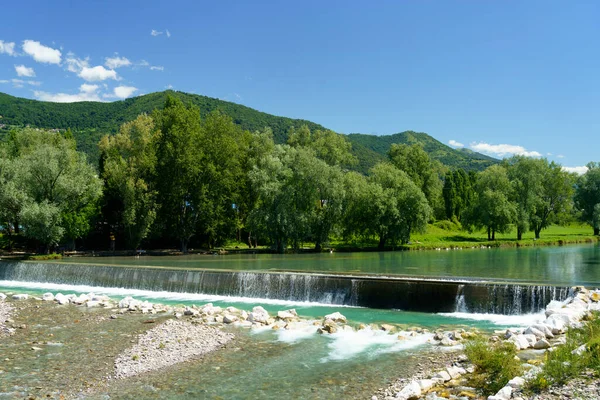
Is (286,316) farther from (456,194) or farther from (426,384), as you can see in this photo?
(456,194)

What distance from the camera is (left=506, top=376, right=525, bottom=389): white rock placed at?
7.73 meters

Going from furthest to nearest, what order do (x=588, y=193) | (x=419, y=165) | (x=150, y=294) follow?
1. (x=419, y=165)
2. (x=588, y=193)
3. (x=150, y=294)

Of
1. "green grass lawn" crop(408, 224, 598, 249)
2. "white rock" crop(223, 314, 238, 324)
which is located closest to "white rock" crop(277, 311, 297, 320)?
"white rock" crop(223, 314, 238, 324)

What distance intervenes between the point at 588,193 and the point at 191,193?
188ft

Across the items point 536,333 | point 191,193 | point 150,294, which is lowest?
point 150,294

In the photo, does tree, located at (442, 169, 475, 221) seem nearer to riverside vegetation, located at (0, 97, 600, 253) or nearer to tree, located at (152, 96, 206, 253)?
riverside vegetation, located at (0, 97, 600, 253)

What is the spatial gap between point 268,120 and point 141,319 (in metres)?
110

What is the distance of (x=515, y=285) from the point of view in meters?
17.4

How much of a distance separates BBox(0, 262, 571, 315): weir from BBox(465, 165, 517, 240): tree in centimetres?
4224

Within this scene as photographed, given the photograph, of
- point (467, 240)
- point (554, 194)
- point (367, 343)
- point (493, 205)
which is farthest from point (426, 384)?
point (554, 194)

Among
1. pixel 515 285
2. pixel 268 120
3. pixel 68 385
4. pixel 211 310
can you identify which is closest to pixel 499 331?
pixel 515 285

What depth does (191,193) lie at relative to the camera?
46.0 m

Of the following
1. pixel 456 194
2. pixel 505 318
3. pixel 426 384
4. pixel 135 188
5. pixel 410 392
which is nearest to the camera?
pixel 410 392

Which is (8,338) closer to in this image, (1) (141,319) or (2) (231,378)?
(1) (141,319)
